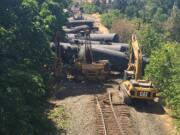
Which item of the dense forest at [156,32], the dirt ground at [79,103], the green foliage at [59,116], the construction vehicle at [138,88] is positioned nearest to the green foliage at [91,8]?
the dense forest at [156,32]

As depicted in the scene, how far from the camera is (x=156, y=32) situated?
66.1 m

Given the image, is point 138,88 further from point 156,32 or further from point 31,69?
point 156,32

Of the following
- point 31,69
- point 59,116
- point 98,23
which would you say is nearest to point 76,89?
point 59,116

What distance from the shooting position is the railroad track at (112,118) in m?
25.5

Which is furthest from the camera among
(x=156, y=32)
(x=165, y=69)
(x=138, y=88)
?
(x=156, y=32)

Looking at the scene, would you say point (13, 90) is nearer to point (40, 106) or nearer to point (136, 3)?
point (40, 106)

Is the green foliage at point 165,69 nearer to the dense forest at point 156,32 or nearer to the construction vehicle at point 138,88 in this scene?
the dense forest at point 156,32

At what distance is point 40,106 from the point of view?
2639 centimetres

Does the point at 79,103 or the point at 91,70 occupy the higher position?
the point at 91,70

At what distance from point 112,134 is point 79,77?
14791 mm

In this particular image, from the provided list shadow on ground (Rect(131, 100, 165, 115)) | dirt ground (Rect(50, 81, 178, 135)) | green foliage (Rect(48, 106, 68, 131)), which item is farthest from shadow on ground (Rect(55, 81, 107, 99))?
shadow on ground (Rect(131, 100, 165, 115))

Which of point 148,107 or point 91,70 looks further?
point 91,70

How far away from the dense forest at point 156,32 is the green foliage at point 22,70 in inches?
329

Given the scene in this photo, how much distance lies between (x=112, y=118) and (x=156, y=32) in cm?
3993
